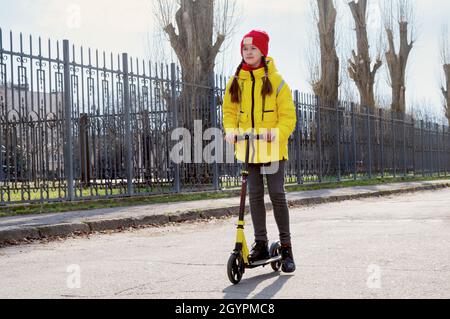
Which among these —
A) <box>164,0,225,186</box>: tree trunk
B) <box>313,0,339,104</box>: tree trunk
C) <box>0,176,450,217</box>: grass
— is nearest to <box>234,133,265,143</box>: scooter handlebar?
<box>0,176,450,217</box>: grass

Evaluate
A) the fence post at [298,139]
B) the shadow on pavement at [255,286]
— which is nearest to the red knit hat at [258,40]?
the shadow on pavement at [255,286]

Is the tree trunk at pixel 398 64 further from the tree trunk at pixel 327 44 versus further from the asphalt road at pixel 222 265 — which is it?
the asphalt road at pixel 222 265

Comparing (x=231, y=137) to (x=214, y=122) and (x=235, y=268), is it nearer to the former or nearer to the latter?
(x=235, y=268)

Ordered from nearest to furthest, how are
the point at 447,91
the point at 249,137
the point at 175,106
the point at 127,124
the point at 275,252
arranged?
1. the point at 249,137
2. the point at 275,252
3. the point at 127,124
4. the point at 175,106
5. the point at 447,91

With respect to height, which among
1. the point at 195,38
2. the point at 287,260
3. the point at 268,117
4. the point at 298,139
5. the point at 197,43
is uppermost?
the point at 195,38

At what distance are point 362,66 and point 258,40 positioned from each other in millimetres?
28723

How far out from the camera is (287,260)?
4891mm

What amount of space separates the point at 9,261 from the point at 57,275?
1.21 metres

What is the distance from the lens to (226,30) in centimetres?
1881

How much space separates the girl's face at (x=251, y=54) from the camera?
Result: 189 inches

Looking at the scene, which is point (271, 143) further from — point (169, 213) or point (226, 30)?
point (226, 30)

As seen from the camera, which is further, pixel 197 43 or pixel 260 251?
pixel 197 43

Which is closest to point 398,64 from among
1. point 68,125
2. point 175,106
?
point 175,106
